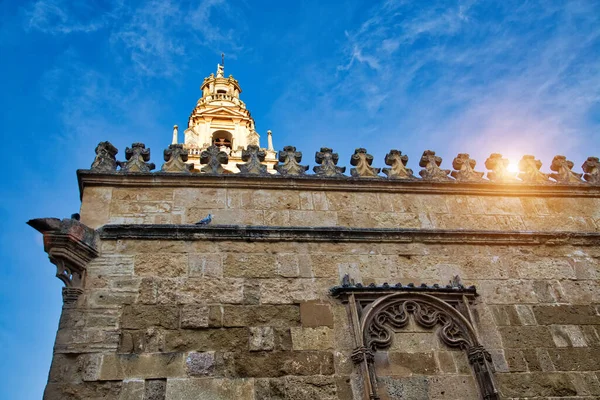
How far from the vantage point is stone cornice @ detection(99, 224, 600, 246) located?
611 centimetres

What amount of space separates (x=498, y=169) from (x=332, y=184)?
254cm

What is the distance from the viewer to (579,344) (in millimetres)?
5980

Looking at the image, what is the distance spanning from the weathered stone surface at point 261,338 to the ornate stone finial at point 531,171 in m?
4.37

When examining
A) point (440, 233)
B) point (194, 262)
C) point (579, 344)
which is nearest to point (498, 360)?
point (579, 344)

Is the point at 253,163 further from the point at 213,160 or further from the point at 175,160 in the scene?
the point at 175,160

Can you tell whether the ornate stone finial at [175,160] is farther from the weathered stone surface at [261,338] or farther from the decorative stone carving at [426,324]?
the decorative stone carving at [426,324]

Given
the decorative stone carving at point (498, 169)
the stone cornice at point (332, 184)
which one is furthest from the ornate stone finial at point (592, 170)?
the decorative stone carving at point (498, 169)

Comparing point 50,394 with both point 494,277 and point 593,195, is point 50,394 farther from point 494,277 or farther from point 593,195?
point 593,195

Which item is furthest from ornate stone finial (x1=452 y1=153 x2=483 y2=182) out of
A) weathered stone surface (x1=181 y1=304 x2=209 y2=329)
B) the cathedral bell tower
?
the cathedral bell tower

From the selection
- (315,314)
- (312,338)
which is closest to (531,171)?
(315,314)

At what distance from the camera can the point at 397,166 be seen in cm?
755

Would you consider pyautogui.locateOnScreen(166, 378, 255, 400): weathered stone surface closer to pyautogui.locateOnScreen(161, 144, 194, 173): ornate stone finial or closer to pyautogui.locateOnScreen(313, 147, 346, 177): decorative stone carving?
pyautogui.locateOnScreen(161, 144, 194, 173): ornate stone finial

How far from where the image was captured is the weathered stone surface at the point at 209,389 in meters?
5.05

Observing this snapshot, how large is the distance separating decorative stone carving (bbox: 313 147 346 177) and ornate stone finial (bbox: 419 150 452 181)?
1.18 metres
